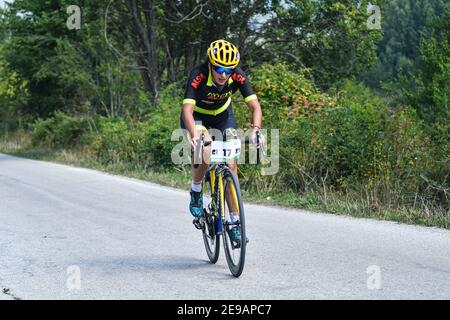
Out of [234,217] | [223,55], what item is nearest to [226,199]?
[234,217]

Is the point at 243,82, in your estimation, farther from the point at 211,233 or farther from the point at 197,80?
the point at 211,233

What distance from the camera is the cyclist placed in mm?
6465

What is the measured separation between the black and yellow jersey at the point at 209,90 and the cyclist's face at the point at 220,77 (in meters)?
0.11

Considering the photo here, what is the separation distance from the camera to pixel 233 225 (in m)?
6.36

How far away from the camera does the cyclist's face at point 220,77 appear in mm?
6617

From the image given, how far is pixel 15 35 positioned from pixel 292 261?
24396 mm

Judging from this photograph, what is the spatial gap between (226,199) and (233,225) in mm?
266

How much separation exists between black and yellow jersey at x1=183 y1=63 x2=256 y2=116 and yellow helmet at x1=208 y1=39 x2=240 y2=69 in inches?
13.1

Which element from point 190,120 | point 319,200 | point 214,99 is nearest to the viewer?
point 190,120

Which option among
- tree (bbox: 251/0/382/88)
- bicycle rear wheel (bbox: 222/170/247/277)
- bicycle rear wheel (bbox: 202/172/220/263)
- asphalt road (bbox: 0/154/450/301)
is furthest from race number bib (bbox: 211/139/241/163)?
tree (bbox: 251/0/382/88)

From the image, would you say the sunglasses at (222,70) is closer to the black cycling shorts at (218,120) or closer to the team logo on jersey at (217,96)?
the team logo on jersey at (217,96)

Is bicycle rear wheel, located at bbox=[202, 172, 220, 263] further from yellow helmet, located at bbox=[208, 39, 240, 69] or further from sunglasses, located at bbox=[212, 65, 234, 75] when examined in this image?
yellow helmet, located at bbox=[208, 39, 240, 69]

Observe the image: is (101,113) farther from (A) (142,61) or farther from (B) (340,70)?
(B) (340,70)

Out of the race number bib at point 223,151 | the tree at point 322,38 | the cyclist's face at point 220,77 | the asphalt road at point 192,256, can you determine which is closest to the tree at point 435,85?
the asphalt road at point 192,256
